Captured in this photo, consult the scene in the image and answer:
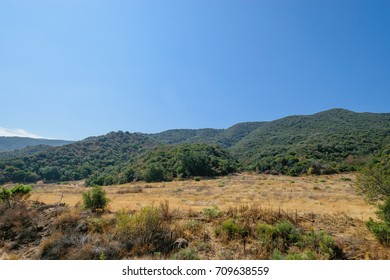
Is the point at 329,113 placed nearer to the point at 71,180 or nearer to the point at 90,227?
the point at 71,180

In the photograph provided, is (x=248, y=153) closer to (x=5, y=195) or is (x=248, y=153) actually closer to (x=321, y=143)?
(x=321, y=143)

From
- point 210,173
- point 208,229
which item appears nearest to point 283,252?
point 208,229

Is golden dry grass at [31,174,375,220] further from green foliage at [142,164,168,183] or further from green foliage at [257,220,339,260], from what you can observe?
green foliage at [142,164,168,183]

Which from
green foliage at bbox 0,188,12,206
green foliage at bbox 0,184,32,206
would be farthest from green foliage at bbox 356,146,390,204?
green foliage at bbox 0,188,12,206

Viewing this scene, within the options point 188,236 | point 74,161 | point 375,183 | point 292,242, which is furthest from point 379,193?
point 74,161

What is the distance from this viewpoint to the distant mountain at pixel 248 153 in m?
50.5

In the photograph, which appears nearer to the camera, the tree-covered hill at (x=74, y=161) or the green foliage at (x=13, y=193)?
the green foliage at (x=13, y=193)

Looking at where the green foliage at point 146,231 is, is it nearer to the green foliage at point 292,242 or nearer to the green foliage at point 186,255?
the green foliage at point 186,255

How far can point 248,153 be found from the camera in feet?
259

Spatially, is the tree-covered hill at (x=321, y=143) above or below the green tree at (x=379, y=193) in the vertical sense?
above

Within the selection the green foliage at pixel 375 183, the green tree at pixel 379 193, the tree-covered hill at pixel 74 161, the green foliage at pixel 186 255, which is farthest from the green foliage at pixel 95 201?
the tree-covered hill at pixel 74 161

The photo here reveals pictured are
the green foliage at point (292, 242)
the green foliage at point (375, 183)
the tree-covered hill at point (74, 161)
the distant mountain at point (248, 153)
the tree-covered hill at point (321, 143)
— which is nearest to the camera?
the green foliage at point (292, 242)

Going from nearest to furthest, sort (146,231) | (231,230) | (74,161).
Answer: (146,231) → (231,230) → (74,161)

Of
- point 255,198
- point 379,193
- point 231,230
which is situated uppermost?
point 379,193
